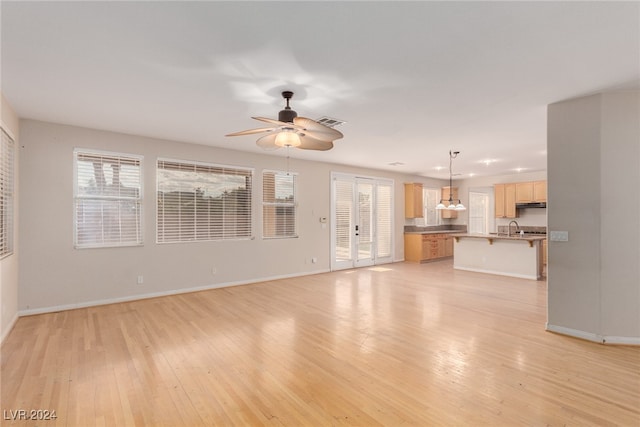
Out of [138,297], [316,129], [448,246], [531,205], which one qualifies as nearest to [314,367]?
[316,129]

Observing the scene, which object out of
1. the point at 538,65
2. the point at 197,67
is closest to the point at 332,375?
the point at 197,67

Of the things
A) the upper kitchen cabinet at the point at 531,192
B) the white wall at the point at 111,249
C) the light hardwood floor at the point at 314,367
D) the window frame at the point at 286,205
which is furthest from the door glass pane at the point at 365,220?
the upper kitchen cabinet at the point at 531,192

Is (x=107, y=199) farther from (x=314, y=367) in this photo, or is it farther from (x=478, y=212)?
(x=478, y=212)

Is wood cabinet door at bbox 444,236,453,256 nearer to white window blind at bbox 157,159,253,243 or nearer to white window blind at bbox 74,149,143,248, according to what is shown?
white window blind at bbox 157,159,253,243

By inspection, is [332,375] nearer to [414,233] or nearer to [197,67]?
[197,67]

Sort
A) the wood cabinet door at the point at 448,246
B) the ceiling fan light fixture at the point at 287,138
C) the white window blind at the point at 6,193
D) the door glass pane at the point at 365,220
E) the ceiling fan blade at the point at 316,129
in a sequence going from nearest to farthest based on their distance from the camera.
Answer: the ceiling fan blade at the point at 316,129
the ceiling fan light fixture at the point at 287,138
the white window blind at the point at 6,193
the door glass pane at the point at 365,220
the wood cabinet door at the point at 448,246

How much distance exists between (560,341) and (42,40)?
544cm

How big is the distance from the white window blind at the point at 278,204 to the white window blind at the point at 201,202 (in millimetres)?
379

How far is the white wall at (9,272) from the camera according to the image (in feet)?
10.9

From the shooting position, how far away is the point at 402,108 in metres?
3.69

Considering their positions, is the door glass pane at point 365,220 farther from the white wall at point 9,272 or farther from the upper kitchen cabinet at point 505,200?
the white wall at point 9,272

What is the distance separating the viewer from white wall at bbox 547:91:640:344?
317 centimetres

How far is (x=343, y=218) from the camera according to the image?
7781 millimetres

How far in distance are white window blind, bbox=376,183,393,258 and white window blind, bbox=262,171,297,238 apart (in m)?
2.81
